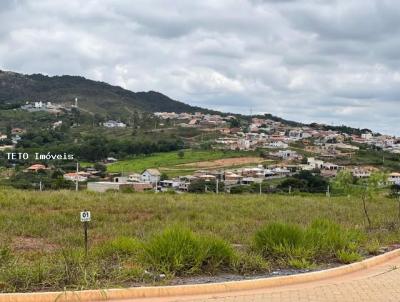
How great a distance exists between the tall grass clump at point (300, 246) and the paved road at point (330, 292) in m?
0.96

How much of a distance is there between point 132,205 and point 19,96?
384ft

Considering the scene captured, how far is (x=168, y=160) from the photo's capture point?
68.3 metres

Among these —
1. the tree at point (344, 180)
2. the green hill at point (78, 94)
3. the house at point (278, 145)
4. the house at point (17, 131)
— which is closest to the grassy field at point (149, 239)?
the tree at point (344, 180)

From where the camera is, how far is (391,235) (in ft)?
47.5

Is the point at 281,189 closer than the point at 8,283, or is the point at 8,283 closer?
the point at 8,283

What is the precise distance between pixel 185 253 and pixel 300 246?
8.46ft

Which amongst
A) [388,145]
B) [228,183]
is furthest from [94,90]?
[228,183]

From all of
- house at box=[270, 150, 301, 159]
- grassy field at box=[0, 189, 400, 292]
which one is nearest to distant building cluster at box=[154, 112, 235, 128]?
house at box=[270, 150, 301, 159]

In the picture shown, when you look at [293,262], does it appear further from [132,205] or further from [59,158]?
[59,158]

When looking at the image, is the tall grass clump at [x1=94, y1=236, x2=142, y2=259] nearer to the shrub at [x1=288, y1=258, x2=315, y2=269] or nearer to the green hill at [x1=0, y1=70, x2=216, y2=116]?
the shrub at [x1=288, y1=258, x2=315, y2=269]

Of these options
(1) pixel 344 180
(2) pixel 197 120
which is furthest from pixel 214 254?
(2) pixel 197 120

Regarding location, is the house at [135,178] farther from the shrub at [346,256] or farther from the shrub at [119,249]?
the shrub at [346,256]

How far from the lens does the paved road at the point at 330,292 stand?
7.44 meters

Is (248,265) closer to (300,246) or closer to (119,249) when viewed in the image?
(300,246)
